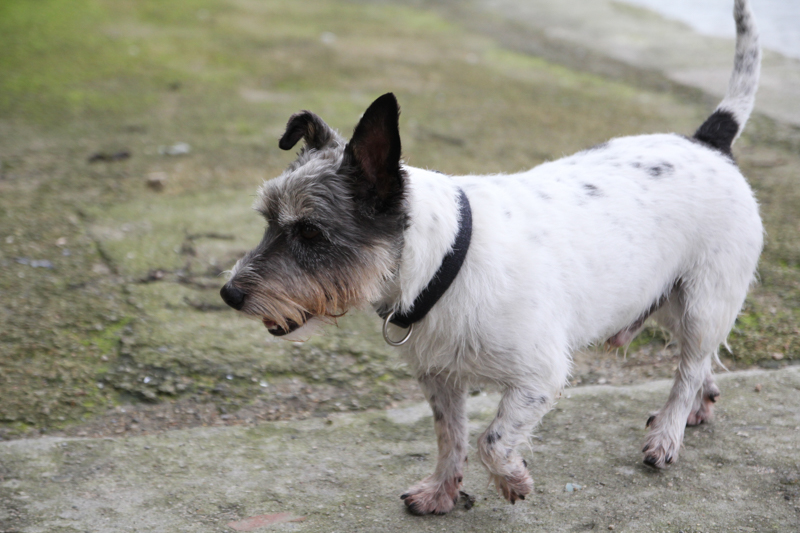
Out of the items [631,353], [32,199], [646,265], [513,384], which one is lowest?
[32,199]

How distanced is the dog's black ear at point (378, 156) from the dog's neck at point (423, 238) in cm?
8

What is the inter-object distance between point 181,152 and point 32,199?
1.50 meters

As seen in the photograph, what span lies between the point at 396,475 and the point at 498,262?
1.15 meters

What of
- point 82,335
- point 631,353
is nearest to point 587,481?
point 631,353

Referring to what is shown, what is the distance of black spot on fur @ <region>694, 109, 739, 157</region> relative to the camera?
342 cm

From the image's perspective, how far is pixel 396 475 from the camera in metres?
3.22

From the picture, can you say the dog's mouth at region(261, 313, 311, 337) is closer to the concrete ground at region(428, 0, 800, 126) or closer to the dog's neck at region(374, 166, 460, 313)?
the dog's neck at region(374, 166, 460, 313)

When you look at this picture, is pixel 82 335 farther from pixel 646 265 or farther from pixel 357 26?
pixel 357 26

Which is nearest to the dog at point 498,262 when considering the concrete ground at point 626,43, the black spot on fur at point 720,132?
the black spot on fur at point 720,132

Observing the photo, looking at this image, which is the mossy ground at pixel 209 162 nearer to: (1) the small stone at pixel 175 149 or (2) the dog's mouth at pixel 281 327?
(1) the small stone at pixel 175 149

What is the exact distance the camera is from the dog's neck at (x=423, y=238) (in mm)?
2643

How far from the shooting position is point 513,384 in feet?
9.02

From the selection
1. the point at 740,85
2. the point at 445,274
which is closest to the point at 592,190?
the point at 445,274

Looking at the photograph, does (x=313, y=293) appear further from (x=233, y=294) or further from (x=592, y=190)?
(x=592, y=190)
